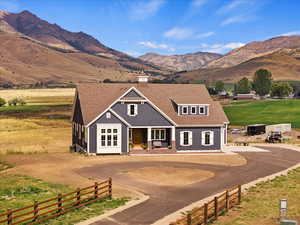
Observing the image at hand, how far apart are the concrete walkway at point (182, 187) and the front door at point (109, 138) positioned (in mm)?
6073

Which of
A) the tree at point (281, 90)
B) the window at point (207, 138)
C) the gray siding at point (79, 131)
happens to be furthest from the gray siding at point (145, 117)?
the tree at point (281, 90)

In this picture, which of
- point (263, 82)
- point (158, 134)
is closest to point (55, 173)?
point (158, 134)

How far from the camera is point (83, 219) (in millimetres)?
20984

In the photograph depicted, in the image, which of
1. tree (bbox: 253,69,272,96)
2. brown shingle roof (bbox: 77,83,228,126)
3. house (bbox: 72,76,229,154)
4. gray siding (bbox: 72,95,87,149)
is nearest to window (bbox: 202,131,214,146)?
house (bbox: 72,76,229,154)

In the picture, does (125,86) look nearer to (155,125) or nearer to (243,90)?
(155,125)

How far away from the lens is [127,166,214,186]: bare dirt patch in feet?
104

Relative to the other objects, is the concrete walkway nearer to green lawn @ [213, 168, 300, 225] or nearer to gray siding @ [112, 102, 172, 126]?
green lawn @ [213, 168, 300, 225]

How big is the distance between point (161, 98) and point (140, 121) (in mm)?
5900

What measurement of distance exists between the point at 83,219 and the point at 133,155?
2504cm

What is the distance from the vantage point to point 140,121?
1890 inches

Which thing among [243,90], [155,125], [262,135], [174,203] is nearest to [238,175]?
[174,203]

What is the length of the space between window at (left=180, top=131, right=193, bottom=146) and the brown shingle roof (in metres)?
1.24

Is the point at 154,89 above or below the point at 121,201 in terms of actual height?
above

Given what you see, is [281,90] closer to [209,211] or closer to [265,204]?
[265,204]
